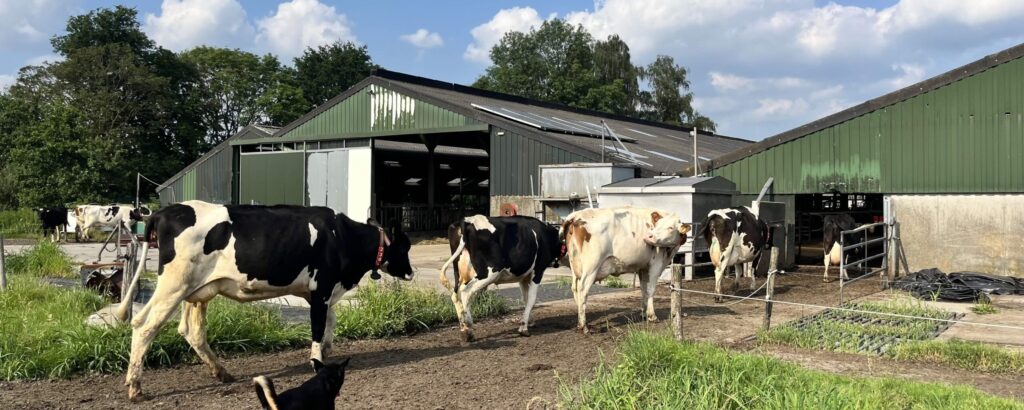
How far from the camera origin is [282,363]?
8.64 meters

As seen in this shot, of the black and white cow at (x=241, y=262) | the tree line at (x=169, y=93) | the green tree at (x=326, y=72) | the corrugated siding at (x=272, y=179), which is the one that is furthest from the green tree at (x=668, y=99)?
the black and white cow at (x=241, y=262)

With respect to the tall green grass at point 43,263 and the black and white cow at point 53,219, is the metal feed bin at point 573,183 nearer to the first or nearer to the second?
the tall green grass at point 43,263

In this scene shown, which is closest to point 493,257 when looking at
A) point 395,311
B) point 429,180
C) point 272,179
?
point 395,311

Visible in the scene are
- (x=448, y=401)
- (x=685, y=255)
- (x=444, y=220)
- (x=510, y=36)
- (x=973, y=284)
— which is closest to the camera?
(x=448, y=401)

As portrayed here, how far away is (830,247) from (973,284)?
3.71 metres

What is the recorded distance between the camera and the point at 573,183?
853 inches

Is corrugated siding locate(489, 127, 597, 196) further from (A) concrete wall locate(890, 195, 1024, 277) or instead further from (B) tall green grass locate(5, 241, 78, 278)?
(B) tall green grass locate(5, 241, 78, 278)

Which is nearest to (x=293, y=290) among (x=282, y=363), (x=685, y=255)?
(x=282, y=363)

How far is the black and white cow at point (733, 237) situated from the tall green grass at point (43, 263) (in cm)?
1329

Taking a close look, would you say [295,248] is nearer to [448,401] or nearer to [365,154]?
[448,401]

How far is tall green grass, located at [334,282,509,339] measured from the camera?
33.4 ft

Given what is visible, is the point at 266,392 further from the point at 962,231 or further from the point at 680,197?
the point at 962,231

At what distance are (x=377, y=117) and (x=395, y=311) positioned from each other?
19284mm

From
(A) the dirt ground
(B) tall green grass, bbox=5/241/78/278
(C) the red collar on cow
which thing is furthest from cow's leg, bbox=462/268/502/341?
(B) tall green grass, bbox=5/241/78/278
